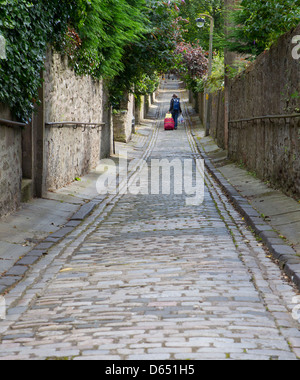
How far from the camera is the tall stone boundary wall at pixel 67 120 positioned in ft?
38.1

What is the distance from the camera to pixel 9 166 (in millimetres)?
9062

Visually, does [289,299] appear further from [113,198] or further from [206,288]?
[113,198]

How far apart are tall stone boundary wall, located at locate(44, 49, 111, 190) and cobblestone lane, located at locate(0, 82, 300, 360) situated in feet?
11.9

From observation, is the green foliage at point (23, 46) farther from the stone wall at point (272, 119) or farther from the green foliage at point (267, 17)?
the stone wall at point (272, 119)

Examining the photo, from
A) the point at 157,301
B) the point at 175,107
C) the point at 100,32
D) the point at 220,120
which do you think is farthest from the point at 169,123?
the point at 157,301

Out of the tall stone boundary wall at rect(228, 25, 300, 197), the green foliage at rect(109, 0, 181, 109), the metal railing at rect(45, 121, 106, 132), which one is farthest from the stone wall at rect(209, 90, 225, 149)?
the metal railing at rect(45, 121, 106, 132)

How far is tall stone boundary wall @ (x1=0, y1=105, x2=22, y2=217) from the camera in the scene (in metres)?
8.61

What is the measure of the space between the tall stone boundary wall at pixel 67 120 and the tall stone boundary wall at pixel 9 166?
1.64 meters

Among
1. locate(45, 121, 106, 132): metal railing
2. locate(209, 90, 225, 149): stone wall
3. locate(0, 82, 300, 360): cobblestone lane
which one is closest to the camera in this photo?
locate(0, 82, 300, 360): cobblestone lane

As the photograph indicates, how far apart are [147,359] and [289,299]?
1975mm

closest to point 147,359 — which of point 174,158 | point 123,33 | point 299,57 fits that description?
point 299,57

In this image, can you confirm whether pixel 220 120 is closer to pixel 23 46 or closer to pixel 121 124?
pixel 121 124

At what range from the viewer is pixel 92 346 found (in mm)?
4012

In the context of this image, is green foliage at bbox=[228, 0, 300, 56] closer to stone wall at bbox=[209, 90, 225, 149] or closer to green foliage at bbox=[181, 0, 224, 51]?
stone wall at bbox=[209, 90, 225, 149]
